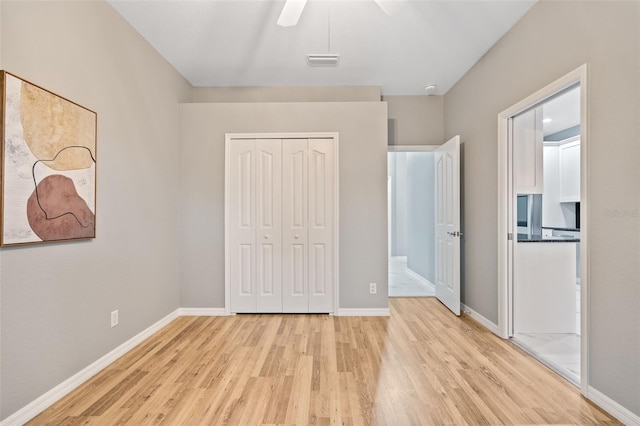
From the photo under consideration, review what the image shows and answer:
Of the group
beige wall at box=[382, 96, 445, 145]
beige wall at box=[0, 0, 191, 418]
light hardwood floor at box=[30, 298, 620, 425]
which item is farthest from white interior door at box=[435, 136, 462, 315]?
beige wall at box=[0, 0, 191, 418]

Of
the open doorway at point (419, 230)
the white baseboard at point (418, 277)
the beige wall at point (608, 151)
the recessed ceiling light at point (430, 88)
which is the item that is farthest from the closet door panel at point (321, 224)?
the white baseboard at point (418, 277)

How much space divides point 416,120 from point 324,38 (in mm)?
2014

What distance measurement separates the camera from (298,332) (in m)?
A: 3.27

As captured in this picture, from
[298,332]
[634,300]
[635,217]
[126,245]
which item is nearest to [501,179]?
[635,217]

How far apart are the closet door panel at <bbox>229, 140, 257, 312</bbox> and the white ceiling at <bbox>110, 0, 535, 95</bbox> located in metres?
0.97

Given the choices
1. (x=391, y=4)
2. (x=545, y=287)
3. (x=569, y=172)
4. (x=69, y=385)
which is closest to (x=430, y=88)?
(x=391, y=4)

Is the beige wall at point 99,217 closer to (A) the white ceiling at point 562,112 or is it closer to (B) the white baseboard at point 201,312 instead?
(B) the white baseboard at point 201,312

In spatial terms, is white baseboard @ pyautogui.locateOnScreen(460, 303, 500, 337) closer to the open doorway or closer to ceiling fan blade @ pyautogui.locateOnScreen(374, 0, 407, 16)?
the open doorway

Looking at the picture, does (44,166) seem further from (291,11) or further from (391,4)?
(391,4)

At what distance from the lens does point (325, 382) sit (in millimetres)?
2270

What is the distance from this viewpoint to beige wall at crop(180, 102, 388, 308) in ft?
12.5

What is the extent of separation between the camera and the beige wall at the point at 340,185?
3824 millimetres

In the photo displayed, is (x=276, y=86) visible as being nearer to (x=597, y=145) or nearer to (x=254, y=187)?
(x=254, y=187)

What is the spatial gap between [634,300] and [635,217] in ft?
1.52
